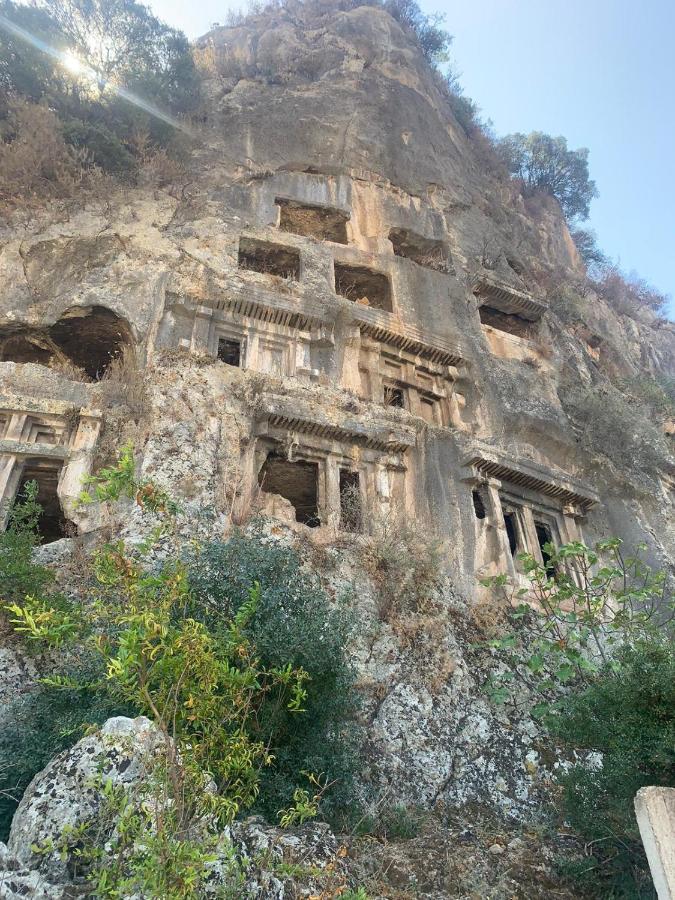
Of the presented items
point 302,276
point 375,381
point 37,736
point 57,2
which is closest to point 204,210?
point 302,276

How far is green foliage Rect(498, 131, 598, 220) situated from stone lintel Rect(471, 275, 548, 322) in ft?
43.4

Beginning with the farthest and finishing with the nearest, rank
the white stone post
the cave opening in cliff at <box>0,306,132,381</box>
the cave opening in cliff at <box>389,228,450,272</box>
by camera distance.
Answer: the cave opening in cliff at <box>389,228,450,272</box> → the cave opening in cliff at <box>0,306,132,381</box> → the white stone post

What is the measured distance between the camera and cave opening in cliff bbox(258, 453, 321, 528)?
13.0 metres

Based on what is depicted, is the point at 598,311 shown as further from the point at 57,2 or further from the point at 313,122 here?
the point at 57,2

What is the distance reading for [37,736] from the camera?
6.89 m

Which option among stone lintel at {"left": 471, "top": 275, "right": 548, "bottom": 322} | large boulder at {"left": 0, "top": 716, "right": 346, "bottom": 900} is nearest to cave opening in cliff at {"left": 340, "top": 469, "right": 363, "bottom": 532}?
large boulder at {"left": 0, "top": 716, "right": 346, "bottom": 900}

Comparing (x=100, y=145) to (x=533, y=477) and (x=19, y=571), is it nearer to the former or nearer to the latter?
(x=19, y=571)

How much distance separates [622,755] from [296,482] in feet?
25.8

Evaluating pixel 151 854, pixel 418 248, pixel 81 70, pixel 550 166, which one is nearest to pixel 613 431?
pixel 418 248

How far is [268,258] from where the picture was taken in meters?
16.8

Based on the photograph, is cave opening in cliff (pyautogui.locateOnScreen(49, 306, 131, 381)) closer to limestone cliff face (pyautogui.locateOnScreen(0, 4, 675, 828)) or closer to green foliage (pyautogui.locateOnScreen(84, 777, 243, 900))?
limestone cliff face (pyautogui.locateOnScreen(0, 4, 675, 828))

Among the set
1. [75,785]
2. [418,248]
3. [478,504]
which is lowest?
[75,785]

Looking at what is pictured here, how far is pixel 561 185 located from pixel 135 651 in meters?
32.5

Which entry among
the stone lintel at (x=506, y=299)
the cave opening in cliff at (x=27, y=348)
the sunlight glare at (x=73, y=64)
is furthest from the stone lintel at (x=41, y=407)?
the sunlight glare at (x=73, y=64)
